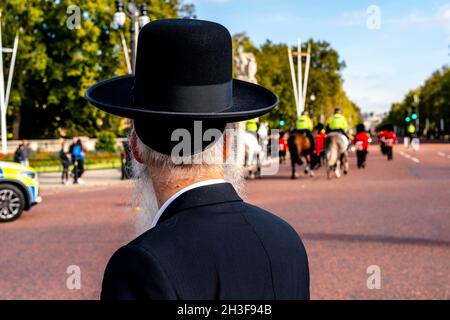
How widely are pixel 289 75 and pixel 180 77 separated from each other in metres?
75.0

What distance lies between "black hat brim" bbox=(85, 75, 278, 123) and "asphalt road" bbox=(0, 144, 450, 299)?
0.44m

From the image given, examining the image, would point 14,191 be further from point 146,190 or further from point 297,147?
point 297,147

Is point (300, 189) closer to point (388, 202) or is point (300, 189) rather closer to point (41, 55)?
point (388, 202)

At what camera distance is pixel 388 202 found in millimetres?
13984

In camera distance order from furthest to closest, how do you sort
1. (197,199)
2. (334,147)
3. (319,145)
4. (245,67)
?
(245,67) → (319,145) → (334,147) → (197,199)

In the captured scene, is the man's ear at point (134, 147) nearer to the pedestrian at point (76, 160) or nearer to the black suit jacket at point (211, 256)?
the black suit jacket at point (211, 256)

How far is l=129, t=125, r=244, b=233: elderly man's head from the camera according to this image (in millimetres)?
1747

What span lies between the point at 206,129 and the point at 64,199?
16.0 meters

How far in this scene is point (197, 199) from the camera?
170 cm

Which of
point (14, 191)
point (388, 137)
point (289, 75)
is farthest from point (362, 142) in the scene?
point (289, 75)

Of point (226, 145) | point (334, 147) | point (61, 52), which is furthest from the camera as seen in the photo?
point (61, 52)

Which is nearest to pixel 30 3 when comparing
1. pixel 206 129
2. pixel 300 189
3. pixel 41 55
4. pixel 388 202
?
pixel 41 55

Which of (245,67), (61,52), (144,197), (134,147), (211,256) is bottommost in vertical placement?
(211,256)

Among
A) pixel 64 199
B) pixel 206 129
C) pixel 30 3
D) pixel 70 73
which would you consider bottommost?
pixel 64 199
